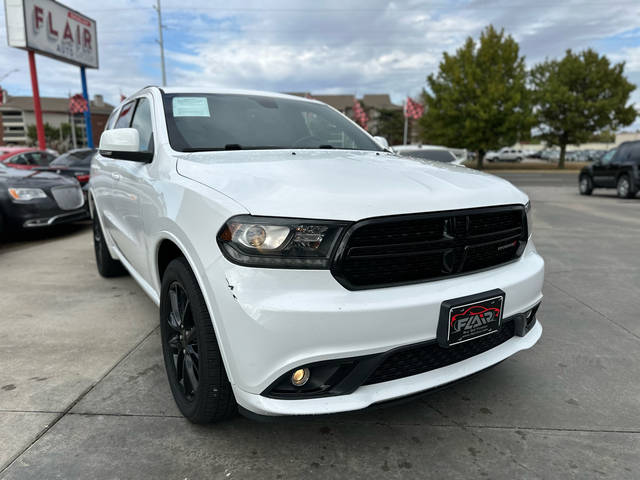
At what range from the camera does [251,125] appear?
2955 mm

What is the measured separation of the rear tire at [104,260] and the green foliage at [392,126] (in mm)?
81067

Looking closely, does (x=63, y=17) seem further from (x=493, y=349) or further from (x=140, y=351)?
(x=493, y=349)

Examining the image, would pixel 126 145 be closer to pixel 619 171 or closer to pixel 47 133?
pixel 619 171

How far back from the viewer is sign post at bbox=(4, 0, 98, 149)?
47.8 feet

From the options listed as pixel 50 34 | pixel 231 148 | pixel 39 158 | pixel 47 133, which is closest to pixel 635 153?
pixel 231 148

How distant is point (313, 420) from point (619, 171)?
14.9 meters

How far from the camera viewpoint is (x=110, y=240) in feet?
13.3

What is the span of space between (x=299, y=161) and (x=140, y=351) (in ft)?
5.67

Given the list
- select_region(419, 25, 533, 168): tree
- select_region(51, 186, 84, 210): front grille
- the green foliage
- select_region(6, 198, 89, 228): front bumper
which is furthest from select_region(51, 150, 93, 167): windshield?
the green foliage

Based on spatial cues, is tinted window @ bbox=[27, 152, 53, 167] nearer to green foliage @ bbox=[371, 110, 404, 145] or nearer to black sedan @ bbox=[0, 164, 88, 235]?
black sedan @ bbox=[0, 164, 88, 235]

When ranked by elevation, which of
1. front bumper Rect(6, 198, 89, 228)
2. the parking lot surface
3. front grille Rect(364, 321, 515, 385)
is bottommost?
the parking lot surface

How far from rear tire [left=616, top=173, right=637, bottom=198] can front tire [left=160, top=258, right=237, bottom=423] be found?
47.0ft

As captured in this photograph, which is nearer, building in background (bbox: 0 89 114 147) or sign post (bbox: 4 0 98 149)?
sign post (bbox: 4 0 98 149)

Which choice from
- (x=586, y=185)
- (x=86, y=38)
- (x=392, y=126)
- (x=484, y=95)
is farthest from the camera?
(x=392, y=126)
